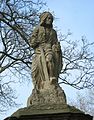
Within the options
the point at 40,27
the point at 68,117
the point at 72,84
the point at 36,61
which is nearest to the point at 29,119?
the point at 68,117

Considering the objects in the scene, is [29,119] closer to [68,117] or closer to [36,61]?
[68,117]

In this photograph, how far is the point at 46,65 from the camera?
9250 millimetres

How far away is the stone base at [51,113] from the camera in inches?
322

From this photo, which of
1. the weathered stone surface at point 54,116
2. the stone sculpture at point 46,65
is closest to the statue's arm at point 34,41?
the stone sculpture at point 46,65

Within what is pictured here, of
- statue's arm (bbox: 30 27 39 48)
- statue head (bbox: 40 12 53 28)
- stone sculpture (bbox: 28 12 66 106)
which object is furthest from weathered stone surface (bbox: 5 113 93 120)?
statue head (bbox: 40 12 53 28)

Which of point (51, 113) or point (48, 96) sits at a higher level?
point (48, 96)

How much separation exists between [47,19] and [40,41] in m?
0.60

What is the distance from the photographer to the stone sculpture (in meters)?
8.87

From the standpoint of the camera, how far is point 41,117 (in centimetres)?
823

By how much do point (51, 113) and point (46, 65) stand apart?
1.44 meters

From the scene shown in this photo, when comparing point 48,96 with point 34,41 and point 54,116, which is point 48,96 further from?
→ point 34,41

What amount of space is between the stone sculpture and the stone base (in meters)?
0.41

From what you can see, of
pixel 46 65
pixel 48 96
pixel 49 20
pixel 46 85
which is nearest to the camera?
pixel 48 96

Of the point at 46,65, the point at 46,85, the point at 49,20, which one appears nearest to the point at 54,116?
the point at 46,85
